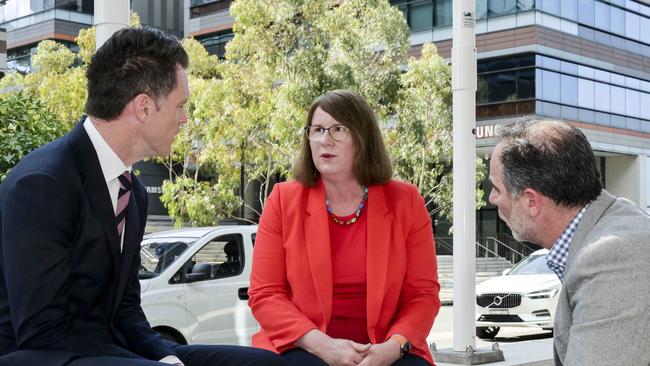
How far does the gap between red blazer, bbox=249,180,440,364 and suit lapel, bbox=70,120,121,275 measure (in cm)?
128

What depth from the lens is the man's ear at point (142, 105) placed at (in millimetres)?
2395

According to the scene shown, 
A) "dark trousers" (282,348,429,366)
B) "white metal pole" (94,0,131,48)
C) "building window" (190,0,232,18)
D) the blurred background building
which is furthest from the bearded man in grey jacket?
"building window" (190,0,232,18)

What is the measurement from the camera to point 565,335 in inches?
86.7

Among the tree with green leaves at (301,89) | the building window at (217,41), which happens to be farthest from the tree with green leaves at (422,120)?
the building window at (217,41)

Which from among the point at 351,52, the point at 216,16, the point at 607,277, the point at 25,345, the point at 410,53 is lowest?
the point at 25,345

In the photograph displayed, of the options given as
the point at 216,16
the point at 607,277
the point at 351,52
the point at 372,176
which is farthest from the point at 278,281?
the point at 216,16

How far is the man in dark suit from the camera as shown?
2137 millimetres

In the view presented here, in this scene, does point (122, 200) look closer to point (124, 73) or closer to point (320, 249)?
point (124, 73)

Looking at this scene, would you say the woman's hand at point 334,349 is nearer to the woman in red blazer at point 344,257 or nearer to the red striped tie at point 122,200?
the woman in red blazer at point 344,257

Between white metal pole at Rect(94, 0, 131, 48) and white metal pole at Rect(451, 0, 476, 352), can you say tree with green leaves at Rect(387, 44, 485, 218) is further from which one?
white metal pole at Rect(94, 0, 131, 48)

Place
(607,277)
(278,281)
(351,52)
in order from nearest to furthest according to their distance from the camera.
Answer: (607,277) → (278,281) → (351,52)

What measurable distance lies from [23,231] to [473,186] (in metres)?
6.45

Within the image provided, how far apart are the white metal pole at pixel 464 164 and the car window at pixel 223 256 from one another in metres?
2.56

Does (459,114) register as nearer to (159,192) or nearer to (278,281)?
(278,281)
